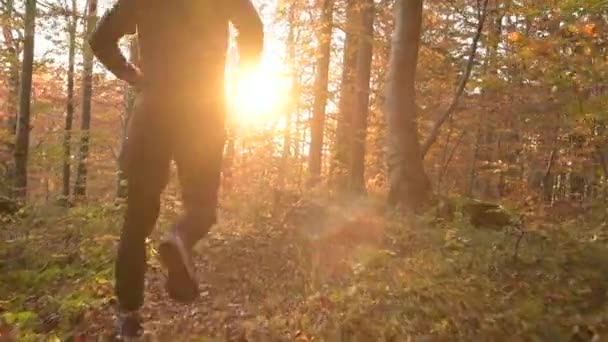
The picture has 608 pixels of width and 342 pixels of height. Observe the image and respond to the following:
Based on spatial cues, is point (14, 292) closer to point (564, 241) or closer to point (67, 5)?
point (564, 241)

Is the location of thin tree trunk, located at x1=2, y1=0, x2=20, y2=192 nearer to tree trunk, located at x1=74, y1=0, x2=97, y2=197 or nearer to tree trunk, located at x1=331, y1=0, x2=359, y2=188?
tree trunk, located at x1=74, y1=0, x2=97, y2=197

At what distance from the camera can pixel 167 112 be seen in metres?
3.66

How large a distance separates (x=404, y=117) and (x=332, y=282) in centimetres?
435

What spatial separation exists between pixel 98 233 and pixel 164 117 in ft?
15.2

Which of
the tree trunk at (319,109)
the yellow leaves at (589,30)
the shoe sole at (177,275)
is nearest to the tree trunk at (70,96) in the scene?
the tree trunk at (319,109)

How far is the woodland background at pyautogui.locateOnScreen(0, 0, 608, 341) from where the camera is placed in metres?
4.71

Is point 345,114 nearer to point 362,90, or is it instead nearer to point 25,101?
point 362,90

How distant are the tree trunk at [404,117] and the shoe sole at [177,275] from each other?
18.1 ft

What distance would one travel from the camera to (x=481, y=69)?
594 inches

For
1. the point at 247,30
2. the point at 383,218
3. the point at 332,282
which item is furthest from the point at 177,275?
the point at 383,218

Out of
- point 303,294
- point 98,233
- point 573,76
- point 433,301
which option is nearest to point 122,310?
point 303,294

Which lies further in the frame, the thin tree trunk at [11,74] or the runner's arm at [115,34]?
the thin tree trunk at [11,74]

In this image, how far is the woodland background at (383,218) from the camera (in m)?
4.71

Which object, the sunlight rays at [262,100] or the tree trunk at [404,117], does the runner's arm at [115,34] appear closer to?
the tree trunk at [404,117]
